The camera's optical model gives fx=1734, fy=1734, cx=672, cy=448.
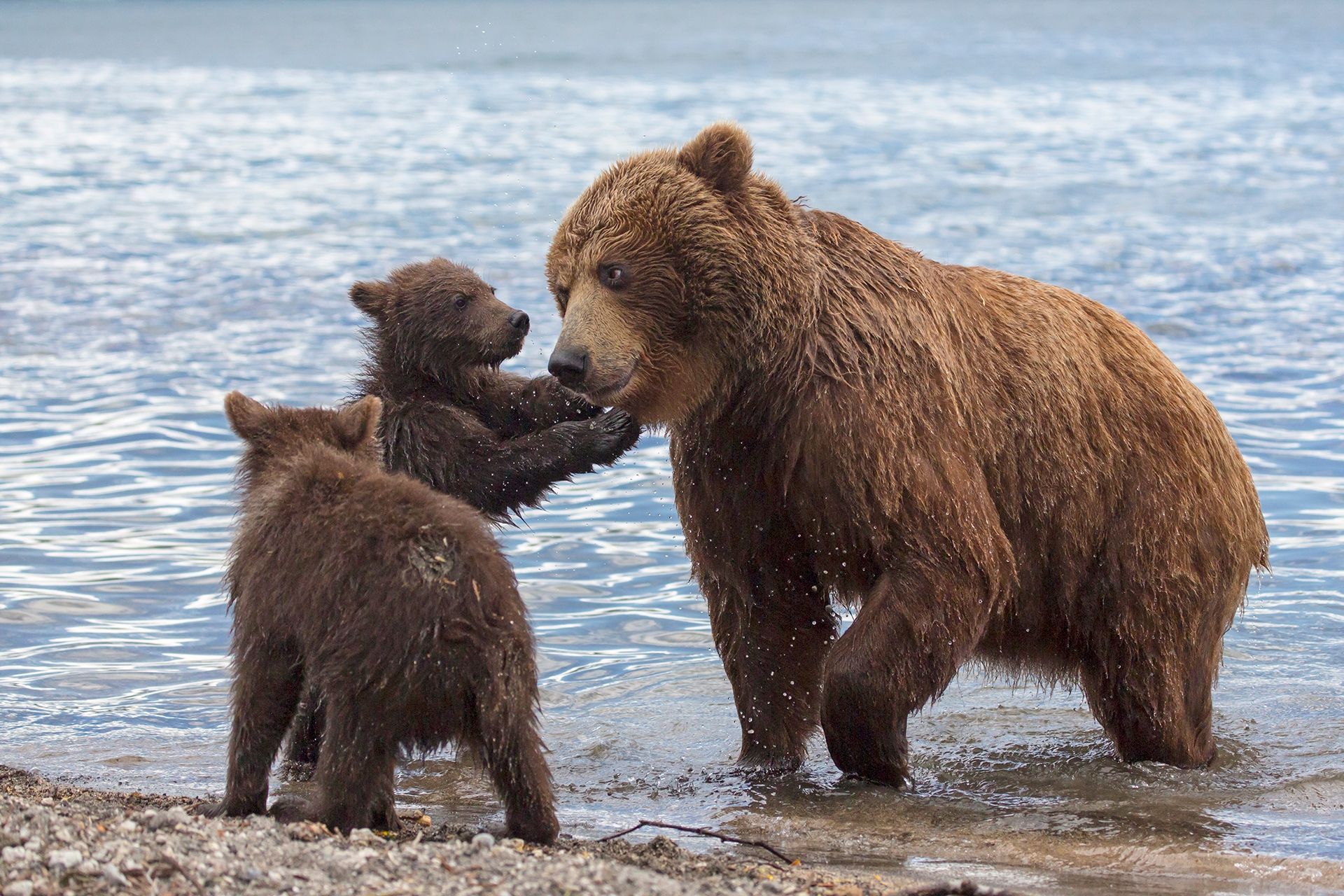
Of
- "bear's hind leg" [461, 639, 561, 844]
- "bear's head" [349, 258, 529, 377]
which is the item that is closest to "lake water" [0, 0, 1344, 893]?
"bear's hind leg" [461, 639, 561, 844]

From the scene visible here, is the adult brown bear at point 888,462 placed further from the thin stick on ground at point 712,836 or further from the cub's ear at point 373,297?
the cub's ear at point 373,297

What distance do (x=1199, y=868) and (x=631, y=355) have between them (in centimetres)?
244

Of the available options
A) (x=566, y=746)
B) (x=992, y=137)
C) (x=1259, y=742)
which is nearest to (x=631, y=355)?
(x=566, y=746)

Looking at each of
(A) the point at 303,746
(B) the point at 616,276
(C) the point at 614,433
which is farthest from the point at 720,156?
(A) the point at 303,746

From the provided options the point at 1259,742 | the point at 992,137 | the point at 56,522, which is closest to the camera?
the point at 1259,742

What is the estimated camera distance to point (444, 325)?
22.5 feet

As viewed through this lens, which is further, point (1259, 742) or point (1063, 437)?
point (1259, 742)

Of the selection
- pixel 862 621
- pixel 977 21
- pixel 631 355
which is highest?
pixel 977 21

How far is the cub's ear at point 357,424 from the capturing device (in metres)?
5.64

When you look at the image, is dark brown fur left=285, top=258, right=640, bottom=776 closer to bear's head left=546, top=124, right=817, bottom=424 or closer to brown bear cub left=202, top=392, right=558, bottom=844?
bear's head left=546, top=124, right=817, bottom=424

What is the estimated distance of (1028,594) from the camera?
20.4ft

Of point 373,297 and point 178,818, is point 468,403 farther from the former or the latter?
point 178,818

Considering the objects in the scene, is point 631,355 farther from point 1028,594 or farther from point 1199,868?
point 1199,868

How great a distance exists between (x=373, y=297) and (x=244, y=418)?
5.01 feet
